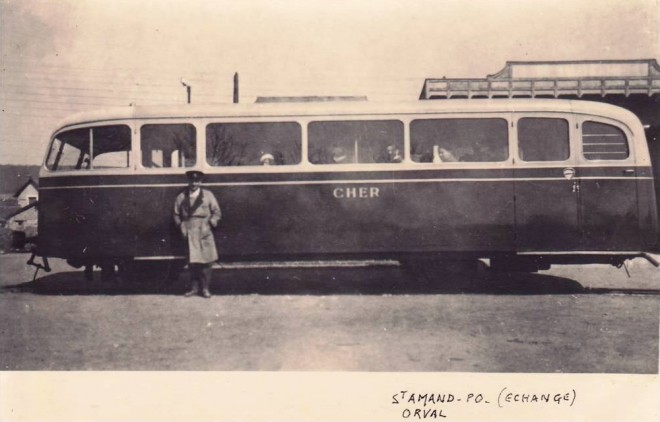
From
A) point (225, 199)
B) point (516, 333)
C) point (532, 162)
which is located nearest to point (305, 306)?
point (225, 199)

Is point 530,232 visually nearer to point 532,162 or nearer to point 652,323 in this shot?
point 532,162

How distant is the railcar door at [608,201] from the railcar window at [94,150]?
232 inches

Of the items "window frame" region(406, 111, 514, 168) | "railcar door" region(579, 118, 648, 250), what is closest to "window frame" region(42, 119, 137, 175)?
"window frame" region(406, 111, 514, 168)

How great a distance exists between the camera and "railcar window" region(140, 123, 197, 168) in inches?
289

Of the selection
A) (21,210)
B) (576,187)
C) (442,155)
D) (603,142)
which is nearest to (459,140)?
(442,155)

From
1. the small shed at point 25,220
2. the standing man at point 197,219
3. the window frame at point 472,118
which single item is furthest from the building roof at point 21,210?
the window frame at point 472,118

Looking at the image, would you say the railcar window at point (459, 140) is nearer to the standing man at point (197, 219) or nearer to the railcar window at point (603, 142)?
the railcar window at point (603, 142)

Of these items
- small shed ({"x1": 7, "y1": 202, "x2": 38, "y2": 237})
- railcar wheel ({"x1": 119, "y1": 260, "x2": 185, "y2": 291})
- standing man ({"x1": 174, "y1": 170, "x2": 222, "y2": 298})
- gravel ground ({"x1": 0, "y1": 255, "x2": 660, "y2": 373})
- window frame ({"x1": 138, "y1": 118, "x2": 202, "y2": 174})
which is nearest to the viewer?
gravel ground ({"x1": 0, "y1": 255, "x2": 660, "y2": 373})

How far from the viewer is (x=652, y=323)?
584 cm

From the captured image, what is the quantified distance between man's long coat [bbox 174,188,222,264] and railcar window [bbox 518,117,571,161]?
399cm

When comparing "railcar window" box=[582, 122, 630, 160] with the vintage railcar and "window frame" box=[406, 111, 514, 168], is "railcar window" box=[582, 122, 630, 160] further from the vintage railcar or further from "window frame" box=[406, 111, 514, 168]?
"window frame" box=[406, 111, 514, 168]

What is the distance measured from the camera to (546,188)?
7168mm

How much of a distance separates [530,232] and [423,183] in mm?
1490

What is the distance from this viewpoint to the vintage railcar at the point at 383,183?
7.16m
